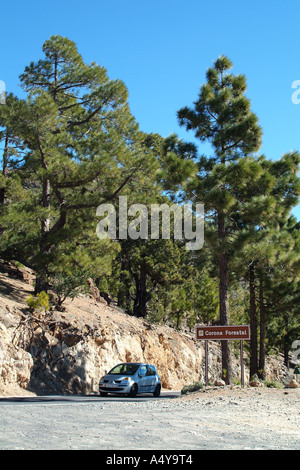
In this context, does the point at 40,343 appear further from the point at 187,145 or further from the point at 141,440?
the point at 141,440

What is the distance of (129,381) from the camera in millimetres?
18969

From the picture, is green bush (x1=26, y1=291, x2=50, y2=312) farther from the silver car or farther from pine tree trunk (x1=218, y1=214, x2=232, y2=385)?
pine tree trunk (x1=218, y1=214, x2=232, y2=385)

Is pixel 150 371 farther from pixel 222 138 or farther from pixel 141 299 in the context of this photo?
pixel 141 299

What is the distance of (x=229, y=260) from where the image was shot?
66.7 ft

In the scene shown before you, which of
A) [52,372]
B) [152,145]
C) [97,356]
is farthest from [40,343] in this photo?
[152,145]

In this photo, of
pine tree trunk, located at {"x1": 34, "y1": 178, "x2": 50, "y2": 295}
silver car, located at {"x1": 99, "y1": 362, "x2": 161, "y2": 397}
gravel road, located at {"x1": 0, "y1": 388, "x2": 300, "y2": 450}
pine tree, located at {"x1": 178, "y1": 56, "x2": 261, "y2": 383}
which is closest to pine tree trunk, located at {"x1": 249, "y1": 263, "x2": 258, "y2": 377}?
pine tree, located at {"x1": 178, "y1": 56, "x2": 261, "y2": 383}

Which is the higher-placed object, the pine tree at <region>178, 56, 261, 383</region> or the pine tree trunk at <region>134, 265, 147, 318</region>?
the pine tree at <region>178, 56, 261, 383</region>

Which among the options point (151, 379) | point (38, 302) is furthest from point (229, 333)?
point (38, 302)

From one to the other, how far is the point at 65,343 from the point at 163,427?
15.6m

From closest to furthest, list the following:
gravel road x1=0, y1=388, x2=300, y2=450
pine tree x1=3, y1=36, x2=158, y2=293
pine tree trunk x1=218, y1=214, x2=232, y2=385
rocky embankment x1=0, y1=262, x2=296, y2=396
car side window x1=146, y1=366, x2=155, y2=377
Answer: gravel road x1=0, y1=388, x2=300, y2=450 → pine tree trunk x1=218, y1=214, x2=232, y2=385 → car side window x1=146, y1=366, x2=155, y2=377 → rocky embankment x1=0, y1=262, x2=296, y2=396 → pine tree x1=3, y1=36, x2=158, y2=293

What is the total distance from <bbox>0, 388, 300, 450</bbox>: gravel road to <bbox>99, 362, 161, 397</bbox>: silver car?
17.2 feet

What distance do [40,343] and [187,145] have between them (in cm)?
1148

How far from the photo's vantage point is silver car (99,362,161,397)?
1891 cm

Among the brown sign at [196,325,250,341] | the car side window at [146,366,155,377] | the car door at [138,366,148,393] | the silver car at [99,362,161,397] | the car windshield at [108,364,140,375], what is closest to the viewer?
the brown sign at [196,325,250,341]
